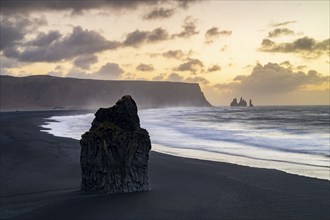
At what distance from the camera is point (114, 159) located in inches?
451

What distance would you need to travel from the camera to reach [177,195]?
37.7 ft

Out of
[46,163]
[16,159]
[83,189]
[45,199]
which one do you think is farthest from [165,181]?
[16,159]

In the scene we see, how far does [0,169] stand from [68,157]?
3.72 metres

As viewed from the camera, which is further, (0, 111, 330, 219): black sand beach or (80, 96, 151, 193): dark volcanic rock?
(80, 96, 151, 193): dark volcanic rock

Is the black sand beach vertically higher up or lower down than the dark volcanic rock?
lower down

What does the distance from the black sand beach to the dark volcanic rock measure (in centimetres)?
45

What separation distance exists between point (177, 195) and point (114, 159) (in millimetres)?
2166

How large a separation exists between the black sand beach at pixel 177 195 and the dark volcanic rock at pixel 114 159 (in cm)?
45

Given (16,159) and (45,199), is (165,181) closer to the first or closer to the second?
(45,199)

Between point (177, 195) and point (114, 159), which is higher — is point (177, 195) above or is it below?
below

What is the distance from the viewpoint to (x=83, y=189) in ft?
38.4

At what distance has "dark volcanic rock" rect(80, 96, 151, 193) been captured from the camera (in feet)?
37.5

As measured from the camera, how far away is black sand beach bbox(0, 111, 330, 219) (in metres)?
9.61

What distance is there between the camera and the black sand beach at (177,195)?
9.61 m
